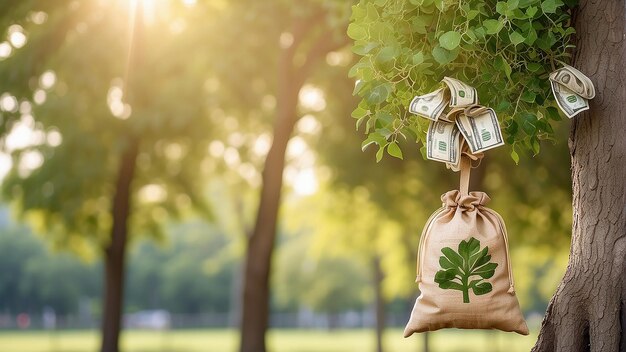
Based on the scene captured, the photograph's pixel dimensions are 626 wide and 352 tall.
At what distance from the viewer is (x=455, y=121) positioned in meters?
4.66

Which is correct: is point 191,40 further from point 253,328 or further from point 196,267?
point 196,267

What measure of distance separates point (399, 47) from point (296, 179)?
18500mm

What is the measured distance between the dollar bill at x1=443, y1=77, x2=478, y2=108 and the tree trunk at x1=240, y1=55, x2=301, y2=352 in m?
9.60

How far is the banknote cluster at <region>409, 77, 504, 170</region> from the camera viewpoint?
4.54m

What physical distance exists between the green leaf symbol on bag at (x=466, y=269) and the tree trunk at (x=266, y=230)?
9725mm

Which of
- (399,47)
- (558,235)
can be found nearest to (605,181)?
(399,47)

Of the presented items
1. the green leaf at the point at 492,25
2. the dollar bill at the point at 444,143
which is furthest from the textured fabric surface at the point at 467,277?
the green leaf at the point at 492,25

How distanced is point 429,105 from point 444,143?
198 millimetres

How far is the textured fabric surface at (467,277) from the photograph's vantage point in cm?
456

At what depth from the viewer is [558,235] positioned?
2241 cm

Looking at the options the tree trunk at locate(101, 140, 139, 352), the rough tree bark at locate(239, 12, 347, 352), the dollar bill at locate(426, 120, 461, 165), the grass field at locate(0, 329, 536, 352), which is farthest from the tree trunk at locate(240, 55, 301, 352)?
the grass field at locate(0, 329, 536, 352)

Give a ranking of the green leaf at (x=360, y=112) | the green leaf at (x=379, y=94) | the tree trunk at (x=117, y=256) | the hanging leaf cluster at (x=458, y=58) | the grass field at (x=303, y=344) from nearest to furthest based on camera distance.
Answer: the hanging leaf cluster at (x=458, y=58)
the green leaf at (x=379, y=94)
the green leaf at (x=360, y=112)
the tree trunk at (x=117, y=256)
the grass field at (x=303, y=344)

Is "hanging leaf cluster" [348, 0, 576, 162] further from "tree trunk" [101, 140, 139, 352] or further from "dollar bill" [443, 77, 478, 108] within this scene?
"tree trunk" [101, 140, 139, 352]

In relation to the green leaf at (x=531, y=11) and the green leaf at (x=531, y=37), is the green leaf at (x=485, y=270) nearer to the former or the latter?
the green leaf at (x=531, y=37)
